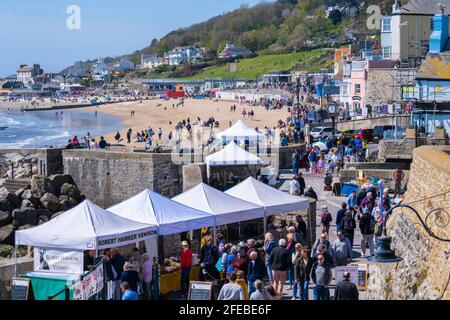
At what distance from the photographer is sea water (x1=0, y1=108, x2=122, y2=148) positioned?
205ft

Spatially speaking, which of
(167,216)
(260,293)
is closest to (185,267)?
(167,216)

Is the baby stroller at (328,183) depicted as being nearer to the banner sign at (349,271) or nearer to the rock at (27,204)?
the rock at (27,204)

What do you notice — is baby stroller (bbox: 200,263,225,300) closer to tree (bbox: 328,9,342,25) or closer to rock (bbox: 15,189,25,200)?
rock (bbox: 15,189,25,200)

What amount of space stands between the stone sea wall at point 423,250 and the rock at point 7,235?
11.2m

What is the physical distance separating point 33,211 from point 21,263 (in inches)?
376

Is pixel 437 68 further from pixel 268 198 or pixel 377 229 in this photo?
pixel 377 229

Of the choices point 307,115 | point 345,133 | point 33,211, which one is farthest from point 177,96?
point 33,211

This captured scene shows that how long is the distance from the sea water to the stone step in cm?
2454

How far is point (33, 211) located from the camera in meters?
23.2

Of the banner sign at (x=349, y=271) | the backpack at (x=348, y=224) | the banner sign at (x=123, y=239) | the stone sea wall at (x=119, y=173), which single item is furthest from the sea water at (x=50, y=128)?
the banner sign at (x=349, y=271)

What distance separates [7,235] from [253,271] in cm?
1128

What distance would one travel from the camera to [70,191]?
1017 inches

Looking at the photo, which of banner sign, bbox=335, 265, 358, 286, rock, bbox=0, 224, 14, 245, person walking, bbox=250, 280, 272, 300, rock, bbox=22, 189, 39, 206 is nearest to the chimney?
rock, bbox=22, 189, 39, 206
